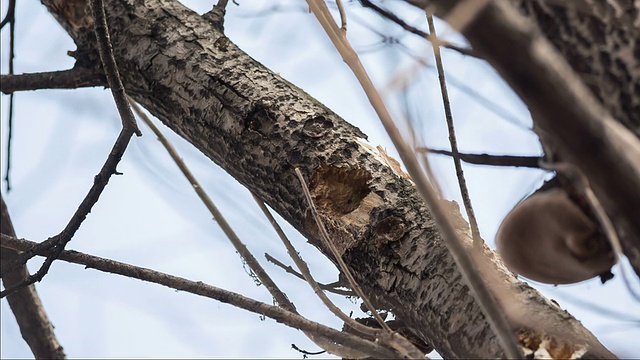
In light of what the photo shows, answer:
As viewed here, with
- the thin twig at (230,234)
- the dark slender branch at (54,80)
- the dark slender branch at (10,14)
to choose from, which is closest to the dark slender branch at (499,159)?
the thin twig at (230,234)

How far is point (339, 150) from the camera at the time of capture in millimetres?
1181

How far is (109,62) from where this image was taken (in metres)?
1.26

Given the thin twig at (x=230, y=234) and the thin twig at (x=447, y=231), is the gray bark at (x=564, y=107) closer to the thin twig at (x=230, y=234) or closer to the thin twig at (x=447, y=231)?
the thin twig at (x=447, y=231)

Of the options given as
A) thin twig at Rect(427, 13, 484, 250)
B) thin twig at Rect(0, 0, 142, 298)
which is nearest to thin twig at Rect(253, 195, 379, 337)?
thin twig at Rect(427, 13, 484, 250)

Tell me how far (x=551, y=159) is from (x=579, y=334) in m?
0.33

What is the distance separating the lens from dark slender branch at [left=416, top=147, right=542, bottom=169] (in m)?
0.77

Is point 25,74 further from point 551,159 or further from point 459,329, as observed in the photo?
point 551,159

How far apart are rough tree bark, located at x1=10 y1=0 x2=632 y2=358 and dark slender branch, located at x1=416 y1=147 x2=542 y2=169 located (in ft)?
0.62

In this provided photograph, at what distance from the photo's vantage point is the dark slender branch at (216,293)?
2.57ft

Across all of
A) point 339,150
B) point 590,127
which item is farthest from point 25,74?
point 590,127

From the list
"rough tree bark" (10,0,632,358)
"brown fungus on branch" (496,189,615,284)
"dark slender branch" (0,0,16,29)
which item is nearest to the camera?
"brown fungus on branch" (496,189,615,284)

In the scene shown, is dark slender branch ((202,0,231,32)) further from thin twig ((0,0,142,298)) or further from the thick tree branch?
the thick tree branch

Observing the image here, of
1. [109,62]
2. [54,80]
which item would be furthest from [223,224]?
[54,80]

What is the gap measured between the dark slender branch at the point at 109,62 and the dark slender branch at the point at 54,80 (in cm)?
27
